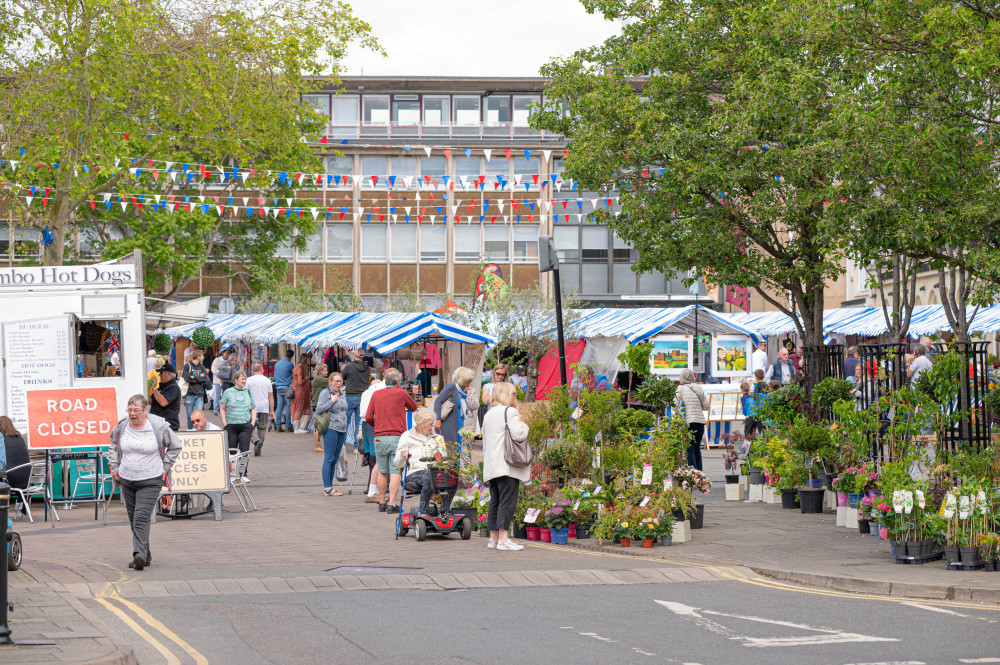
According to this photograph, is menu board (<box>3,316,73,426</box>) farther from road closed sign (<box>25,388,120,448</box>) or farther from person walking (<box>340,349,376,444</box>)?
person walking (<box>340,349,376,444</box>)

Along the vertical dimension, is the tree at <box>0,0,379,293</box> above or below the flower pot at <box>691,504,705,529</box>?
above

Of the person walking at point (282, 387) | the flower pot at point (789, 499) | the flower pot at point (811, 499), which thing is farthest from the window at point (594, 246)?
the flower pot at point (811, 499)

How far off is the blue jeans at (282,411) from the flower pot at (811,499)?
17.1m

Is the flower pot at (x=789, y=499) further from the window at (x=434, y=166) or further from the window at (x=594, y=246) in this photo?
the window at (x=434, y=166)

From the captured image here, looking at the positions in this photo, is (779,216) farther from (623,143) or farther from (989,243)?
(989,243)

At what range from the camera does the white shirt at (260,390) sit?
24.4 metres

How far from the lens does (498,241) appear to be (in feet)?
196

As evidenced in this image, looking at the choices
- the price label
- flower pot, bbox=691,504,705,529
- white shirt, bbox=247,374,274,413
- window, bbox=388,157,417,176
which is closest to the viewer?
the price label

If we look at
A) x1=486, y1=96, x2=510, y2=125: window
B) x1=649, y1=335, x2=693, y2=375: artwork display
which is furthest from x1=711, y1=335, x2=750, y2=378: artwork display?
x1=486, y1=96, x2=510, y2=125: window

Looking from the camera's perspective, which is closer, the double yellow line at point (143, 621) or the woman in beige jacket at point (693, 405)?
the double yellow line at point (143, 621)

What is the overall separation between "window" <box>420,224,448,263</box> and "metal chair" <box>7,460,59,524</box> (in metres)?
42.9

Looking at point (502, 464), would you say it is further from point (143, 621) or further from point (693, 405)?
point (693, 405)

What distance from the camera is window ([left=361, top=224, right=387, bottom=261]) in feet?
196

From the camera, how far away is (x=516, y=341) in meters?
29.6
